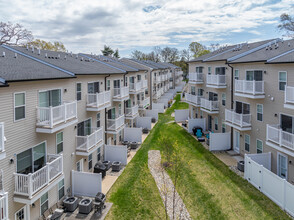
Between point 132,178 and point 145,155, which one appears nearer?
point 132,178

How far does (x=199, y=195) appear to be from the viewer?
14.2 metres

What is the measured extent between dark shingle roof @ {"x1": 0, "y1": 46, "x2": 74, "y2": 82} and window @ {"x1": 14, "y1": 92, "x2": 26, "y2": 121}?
0.88m

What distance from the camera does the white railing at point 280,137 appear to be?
533 inches

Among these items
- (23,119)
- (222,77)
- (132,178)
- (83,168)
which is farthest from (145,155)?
(23,119)

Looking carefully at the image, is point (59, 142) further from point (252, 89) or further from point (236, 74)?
point (236, 74)

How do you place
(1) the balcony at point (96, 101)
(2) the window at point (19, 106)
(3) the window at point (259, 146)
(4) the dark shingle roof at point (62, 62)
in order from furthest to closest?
(3) the window at point (259, 146) < (1) the balcony at point (96, 101) < (4) the dark shingle roof at point (62, 62) < (2) the window at point (19, 106)

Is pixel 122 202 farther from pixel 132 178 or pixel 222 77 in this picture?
pixel 222 77

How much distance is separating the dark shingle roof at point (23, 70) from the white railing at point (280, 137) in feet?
43.0

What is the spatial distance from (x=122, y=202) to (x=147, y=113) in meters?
22.6

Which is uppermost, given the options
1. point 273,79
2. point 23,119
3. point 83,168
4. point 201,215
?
point 273,79

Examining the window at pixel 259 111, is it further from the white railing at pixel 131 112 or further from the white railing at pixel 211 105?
the white railing at pixel 131 112

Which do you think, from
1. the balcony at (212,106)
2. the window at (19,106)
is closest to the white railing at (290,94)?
the balcony at (212,106)

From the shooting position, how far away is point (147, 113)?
35.6m

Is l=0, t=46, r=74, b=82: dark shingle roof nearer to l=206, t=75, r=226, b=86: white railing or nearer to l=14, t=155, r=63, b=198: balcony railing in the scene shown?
l=14, t=155, r=63, b=198: balcony railing
